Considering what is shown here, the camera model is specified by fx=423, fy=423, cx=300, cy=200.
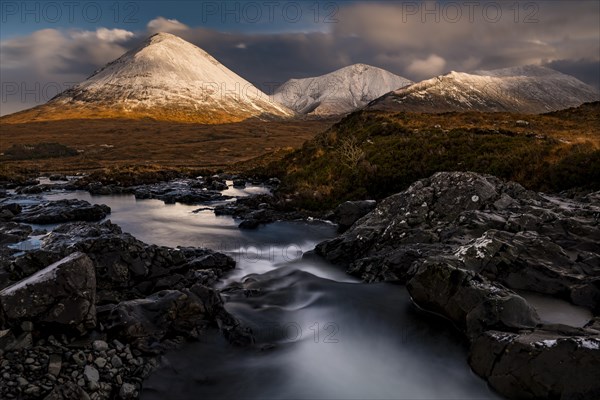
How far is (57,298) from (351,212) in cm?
1709

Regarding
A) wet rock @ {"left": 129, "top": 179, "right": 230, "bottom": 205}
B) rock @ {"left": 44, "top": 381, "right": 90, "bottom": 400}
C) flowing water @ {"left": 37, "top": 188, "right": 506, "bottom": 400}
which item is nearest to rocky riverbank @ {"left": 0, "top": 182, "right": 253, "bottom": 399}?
rock @ {"left": 44, "top": 381, "right": 90, "bottom": 400}

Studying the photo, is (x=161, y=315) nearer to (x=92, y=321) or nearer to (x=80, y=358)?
(x=92, y=321)

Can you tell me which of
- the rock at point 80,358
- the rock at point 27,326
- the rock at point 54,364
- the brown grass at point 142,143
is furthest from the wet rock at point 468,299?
the brown grass at point 142,143

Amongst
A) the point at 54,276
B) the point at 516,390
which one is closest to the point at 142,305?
the point at 54,276

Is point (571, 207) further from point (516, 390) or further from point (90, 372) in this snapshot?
point (90, 372)

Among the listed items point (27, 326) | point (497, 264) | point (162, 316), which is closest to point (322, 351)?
point (162, 316)

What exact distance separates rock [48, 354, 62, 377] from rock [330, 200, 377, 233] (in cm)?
1717

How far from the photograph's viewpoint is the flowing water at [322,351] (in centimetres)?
998

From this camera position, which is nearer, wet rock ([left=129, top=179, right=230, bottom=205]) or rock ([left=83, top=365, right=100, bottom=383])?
rock ([left=83, top=365, right=100, bottom=383])

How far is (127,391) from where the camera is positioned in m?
8.84

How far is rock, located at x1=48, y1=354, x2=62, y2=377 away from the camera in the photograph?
8.58 meters

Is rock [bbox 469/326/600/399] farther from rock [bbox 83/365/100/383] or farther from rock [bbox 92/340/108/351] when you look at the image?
rock [bbox 92/340/108/351]

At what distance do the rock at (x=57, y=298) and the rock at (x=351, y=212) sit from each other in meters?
15.9

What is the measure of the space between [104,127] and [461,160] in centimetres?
18175
